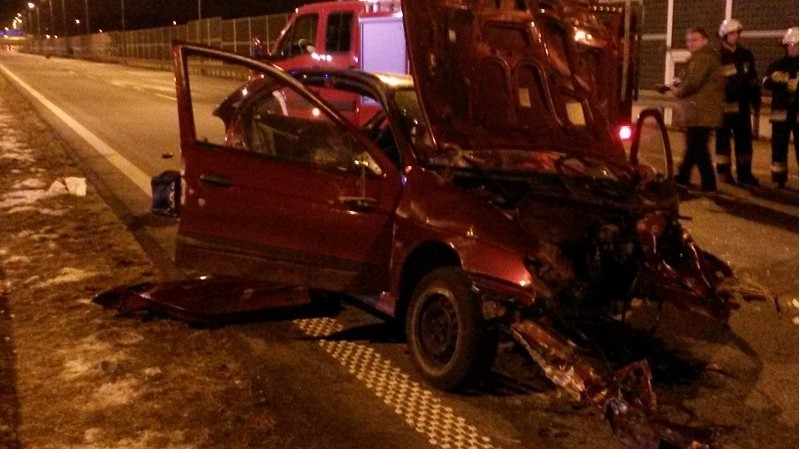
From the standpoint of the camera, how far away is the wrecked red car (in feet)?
14.2

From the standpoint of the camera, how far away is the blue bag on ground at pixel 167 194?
5781 mm

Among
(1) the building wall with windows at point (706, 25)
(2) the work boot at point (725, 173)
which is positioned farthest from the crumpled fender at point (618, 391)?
(1) the building wall with windows at point (706, 25)

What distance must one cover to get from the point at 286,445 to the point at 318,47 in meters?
9.10

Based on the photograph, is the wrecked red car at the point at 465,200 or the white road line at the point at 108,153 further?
the white road line at the point at 108,153

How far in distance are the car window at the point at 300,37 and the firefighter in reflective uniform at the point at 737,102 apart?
5.32 m

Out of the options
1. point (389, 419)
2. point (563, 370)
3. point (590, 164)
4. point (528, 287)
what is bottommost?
point (389, 419)

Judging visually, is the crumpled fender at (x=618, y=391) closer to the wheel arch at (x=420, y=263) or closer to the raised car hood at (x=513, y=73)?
the wheel arch at (x=420, y=263)

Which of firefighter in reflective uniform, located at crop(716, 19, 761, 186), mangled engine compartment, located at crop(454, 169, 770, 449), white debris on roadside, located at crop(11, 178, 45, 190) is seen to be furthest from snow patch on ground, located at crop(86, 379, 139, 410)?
firefighter in reflective uniform, located at crop(716, 19, 761, 186)

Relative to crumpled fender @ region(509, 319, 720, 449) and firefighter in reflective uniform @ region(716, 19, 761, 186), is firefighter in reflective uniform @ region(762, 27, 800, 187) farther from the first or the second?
crumpled fender @ region(509, 319, 720, 449)

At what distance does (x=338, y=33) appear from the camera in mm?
12234

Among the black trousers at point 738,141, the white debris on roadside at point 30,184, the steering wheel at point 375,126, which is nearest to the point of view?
the steering wheel at point 375,126

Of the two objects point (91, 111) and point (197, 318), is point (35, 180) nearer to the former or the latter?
point (197, 318)

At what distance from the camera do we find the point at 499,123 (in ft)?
17.0

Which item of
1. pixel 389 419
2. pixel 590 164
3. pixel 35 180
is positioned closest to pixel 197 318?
pixel 389 419
